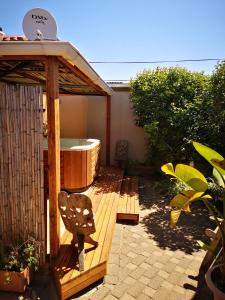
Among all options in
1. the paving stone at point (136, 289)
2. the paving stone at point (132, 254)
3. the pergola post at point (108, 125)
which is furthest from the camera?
the pergola post at point (108, 125)

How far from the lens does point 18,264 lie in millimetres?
2984

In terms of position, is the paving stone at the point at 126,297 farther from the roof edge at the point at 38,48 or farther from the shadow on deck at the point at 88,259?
Answer: the roof edge at the point at 38,48

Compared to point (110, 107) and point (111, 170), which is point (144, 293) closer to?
point (111, 170)

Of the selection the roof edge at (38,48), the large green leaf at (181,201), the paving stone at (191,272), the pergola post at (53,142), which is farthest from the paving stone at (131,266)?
the roof edge at (38,48)

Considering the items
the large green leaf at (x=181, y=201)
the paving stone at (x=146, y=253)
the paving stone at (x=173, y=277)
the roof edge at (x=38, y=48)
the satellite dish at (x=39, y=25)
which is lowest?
the paving stone at (x=146, y=253)

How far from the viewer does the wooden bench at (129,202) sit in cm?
494

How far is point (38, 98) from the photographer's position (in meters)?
2.97

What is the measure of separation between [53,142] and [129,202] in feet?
10.2

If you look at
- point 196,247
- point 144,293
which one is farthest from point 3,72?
point 196,247

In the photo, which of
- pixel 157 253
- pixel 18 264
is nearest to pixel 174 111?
pixel 157 253

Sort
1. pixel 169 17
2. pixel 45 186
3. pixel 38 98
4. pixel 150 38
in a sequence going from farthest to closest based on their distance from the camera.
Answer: pixel 150 38, pixel 169 17, pixel 45 186, pixel 38 98

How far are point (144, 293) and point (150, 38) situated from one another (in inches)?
468

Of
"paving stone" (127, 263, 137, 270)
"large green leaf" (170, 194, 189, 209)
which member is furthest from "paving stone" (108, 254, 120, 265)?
"large green leaf" (170, 194, 189, 209)

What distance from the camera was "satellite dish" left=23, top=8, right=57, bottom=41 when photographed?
3131 mm
